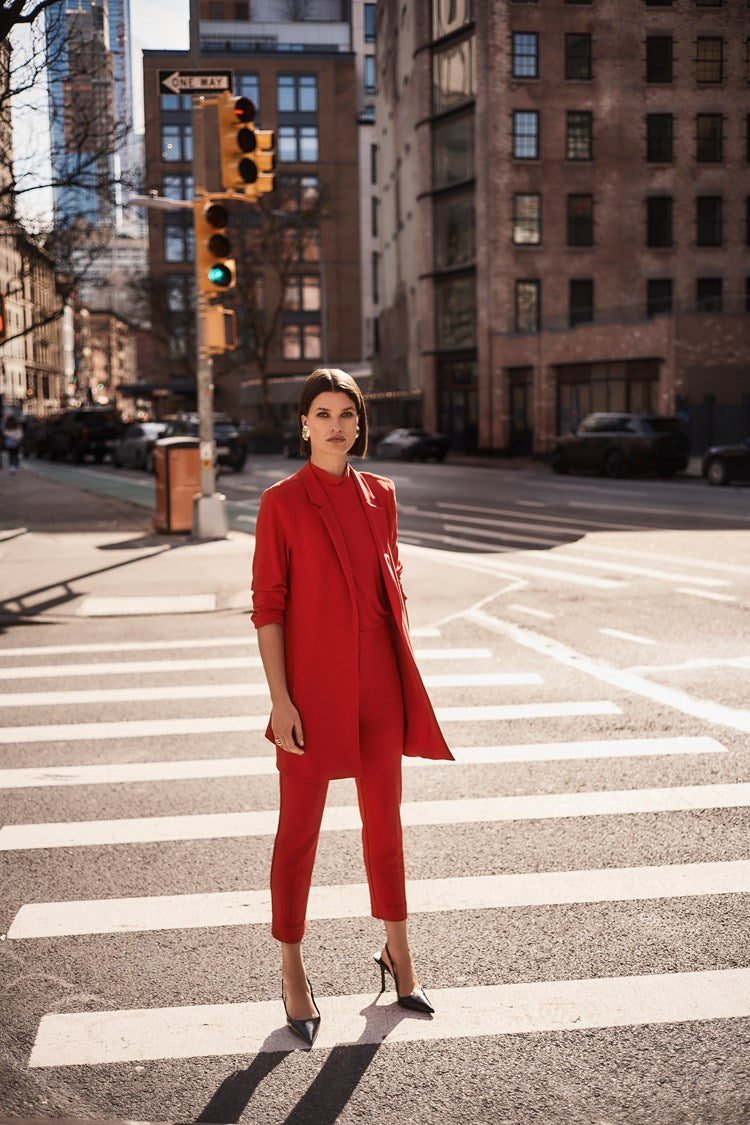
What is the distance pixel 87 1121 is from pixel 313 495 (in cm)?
174

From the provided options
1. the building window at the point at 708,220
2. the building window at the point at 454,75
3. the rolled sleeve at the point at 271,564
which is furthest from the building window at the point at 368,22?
the rolled sleeve at the point at 271,564

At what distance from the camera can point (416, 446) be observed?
152 feet

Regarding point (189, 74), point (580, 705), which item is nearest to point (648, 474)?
point (189, 74)

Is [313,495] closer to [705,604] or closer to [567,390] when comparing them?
[705,604]

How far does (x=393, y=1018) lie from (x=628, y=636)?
6691mm

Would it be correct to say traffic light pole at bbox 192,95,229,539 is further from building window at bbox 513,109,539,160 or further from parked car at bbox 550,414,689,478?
building window at bbox 513,109,539,160

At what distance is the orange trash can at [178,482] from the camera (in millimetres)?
18453

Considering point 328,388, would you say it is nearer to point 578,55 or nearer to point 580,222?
point 580,222

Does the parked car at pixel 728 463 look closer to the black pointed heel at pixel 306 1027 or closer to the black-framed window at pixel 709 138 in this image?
the black-framed window at pixel 709 138

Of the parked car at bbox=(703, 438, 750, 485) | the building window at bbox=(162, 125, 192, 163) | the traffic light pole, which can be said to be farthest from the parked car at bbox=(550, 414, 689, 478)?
the building window at bbox=(162, 125, 192, 163)

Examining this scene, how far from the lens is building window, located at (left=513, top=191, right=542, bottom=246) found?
163ft

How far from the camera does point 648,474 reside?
33969 mm

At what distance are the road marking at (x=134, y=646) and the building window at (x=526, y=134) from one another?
42927 millimetres

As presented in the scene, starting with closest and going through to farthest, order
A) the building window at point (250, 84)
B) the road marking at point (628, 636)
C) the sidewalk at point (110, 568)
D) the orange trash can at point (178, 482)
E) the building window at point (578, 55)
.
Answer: the road marking at point (628, 636) < the sidewalk at point (110, 568) < the orange trash can at point (178, 482) < the building window at point (578, 55) < the building window at point (250, 84)
